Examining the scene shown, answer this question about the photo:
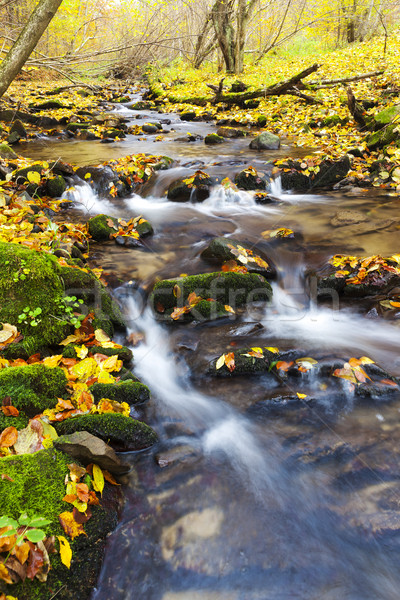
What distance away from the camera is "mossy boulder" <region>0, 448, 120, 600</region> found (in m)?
1.81

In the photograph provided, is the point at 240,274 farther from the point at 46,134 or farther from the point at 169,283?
the point at 46,134

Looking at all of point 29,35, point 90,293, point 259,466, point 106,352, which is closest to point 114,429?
point 106,352

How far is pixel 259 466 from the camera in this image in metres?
2.95

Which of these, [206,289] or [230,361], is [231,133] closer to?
[206,289]

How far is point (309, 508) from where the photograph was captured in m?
2.60

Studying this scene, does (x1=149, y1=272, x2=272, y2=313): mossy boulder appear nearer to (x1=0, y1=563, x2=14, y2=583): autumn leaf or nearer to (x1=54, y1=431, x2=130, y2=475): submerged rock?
(x1=54, y1=431, x2=130, y2=475): submerged rock

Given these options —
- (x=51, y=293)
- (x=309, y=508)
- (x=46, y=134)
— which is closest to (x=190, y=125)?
(x=46, y=134)

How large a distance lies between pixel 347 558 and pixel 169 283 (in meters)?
3.36

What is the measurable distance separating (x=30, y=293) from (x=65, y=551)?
2341 millimetres

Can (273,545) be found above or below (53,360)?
below

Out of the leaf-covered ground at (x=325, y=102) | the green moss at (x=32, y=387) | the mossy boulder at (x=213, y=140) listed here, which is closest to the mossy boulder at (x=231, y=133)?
the mossy boulder at (x=213, y=140)

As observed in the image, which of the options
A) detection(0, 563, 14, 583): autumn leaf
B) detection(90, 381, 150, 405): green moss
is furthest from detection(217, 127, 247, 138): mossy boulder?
detection(0, 563, 14, 583): autumn leaf

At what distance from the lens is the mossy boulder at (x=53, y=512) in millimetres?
1810

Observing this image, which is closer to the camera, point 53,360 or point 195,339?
point 53,360
